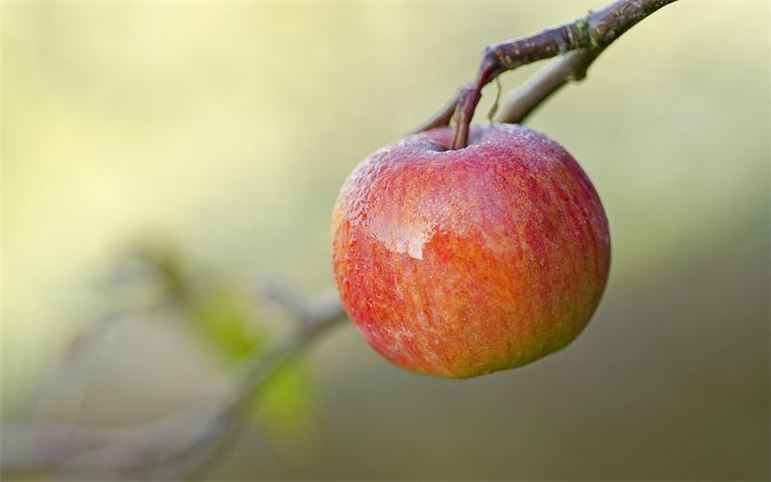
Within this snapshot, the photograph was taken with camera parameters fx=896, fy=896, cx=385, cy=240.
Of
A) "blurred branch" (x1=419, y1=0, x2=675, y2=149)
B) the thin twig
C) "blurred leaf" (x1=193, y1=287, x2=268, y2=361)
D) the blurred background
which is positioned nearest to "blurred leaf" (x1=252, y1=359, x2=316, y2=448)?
the blurred background

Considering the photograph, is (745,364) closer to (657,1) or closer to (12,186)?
(657,1)

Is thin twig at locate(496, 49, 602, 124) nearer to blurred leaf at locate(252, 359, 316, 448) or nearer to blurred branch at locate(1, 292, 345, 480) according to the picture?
blurred branch at locate(1, 292, 345, 480)

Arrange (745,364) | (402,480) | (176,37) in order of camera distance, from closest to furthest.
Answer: (745,364)
(402,480)
(176,37)

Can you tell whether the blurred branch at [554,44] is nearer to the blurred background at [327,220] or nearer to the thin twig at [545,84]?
the thin twig at [545,84]

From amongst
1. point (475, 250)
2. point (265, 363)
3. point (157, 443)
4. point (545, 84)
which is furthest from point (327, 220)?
point (475, 250)

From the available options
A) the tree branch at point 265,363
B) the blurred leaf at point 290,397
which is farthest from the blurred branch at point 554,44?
the blurred leaf at point 290,397

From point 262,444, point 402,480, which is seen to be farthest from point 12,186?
point 402,480
